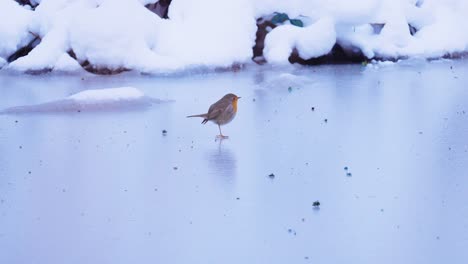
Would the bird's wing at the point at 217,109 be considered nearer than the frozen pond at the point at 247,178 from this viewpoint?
No

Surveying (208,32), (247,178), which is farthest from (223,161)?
(208,32)

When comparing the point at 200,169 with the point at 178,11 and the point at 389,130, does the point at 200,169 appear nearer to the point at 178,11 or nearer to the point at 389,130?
the point at 389,130

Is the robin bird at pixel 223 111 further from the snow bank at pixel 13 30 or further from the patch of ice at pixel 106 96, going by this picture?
the snow bank at pixel 13 30

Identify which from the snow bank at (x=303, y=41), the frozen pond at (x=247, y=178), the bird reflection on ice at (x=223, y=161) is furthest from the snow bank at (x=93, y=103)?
the snow bank at (x=303, y=41)

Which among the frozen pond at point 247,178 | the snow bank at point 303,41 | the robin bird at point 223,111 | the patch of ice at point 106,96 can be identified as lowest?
the frozen pond at point 247,178

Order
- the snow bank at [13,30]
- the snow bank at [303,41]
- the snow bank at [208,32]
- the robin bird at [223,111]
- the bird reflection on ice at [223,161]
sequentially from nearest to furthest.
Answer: the bird reflection on ice at [223,161], the robin bird at [223,111], the snow bank at [208,32], the snow bank at [303,41], the snow bank at [13,30]

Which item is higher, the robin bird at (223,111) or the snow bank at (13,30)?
the snow bank at (13,30)

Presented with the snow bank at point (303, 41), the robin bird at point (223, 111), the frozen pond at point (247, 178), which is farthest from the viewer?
the snow bank at point (303, 41)

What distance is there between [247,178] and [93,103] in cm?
212

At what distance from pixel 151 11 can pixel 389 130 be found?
11.8ft

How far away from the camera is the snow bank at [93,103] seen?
5617mm

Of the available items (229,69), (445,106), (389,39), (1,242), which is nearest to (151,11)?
(229,69)

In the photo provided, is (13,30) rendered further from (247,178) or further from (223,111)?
(247,178)

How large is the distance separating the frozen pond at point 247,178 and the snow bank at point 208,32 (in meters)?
0.84
